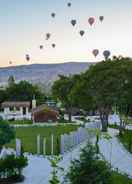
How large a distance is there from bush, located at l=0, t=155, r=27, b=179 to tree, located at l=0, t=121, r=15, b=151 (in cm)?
78

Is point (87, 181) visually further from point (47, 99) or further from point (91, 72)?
point (47, 99)

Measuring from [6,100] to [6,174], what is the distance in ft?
227

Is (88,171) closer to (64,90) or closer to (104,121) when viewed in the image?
(104,121)

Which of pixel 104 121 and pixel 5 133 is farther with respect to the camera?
pixel 104 121

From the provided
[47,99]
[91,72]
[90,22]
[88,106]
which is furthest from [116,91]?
[47,99]

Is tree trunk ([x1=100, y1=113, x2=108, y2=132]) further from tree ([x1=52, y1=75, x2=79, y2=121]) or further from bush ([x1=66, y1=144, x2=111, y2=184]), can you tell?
bush ([x1=66, y1=144, x2=111, y2=184])

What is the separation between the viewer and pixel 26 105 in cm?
7538

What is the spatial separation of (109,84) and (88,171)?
29406 mm

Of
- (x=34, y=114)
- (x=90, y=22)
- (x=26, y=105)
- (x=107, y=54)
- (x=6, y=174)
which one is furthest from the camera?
(x=26, y=105)

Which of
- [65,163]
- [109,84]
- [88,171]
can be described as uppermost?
[109,84]

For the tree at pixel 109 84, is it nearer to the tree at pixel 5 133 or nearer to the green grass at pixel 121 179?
the tree at pixel 5 133

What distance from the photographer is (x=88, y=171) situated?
10234 mm

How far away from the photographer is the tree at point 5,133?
16766 millimetres

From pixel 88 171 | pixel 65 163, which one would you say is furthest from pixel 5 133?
pixel 88 171
